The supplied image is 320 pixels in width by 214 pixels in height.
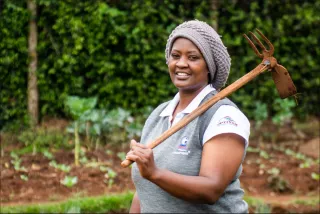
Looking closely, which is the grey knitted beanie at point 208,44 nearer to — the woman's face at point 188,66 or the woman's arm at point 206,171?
the woman's face at point 188,66

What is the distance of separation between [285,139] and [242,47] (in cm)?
133

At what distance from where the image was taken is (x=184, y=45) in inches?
Result: 106

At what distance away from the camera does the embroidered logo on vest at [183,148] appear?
8.39ft

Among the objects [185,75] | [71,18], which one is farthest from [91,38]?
[185,75]

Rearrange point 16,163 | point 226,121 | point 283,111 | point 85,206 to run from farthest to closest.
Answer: point 283,111 < point 16,163 < point 85,206 < point 226,121

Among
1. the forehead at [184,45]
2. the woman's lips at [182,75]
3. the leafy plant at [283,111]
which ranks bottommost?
the leafy plant at [283,111]

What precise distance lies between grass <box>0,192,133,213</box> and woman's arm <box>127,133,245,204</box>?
3.05 meters

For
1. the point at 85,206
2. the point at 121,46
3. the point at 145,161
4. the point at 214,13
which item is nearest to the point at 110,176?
the point at 85,206

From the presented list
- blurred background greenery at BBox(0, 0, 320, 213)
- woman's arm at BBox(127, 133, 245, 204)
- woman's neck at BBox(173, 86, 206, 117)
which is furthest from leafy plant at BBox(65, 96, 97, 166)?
woman's arm at BBox(127, 133, 245, 204)

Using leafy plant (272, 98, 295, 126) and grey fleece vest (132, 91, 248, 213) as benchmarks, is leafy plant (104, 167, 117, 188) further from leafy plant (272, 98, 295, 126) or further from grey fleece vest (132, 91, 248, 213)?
grey fleece vest (132, 91, 248, 213)

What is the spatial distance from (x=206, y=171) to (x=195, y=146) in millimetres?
134

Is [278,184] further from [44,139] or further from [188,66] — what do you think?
[188,66]

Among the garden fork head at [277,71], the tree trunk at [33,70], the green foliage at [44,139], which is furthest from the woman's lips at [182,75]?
the tree trunk at [33,70]

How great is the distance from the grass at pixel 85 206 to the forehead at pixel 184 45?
9.58 ft
